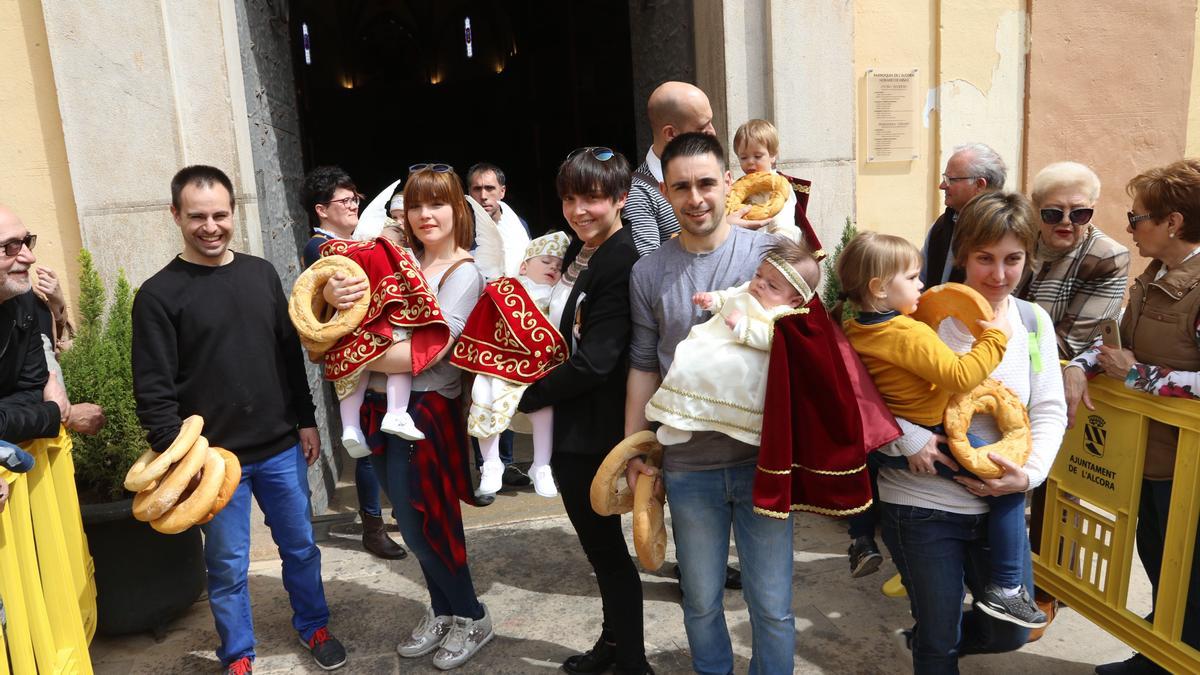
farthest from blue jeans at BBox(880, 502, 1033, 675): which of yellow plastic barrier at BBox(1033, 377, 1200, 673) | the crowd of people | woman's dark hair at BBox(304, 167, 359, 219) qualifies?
woman's dark hair at BBox(304, 167, 359, 219)

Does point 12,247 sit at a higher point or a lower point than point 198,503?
higher

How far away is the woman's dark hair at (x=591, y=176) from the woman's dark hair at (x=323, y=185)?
2.23 m

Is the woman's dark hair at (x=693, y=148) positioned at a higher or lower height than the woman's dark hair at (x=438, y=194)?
higher

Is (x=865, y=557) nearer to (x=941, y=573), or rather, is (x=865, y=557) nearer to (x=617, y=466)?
(x=941, y=573)

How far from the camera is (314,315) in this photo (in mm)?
3088

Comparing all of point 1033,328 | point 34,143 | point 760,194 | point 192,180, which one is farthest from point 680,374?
point 34,143

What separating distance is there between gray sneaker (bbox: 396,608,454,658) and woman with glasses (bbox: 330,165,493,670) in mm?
94

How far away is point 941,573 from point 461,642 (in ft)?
6.46

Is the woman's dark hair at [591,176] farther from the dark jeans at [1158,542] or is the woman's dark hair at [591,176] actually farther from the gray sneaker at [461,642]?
the dark jeans at [1158,542]

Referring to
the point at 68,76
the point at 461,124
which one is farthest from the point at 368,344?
the point at 461,124

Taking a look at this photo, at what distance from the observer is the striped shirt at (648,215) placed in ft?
9.70

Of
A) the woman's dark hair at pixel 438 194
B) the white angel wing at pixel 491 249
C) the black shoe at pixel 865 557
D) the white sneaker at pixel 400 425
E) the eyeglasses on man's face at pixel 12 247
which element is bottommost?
the black shoe at pixel 865 557

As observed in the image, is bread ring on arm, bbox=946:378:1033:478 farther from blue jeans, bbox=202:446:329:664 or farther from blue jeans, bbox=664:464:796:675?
blue jeans, bbox=202:446:329:664

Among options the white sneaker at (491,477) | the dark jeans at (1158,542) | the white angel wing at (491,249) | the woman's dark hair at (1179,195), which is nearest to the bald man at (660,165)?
the white angel wing at (491,249)
